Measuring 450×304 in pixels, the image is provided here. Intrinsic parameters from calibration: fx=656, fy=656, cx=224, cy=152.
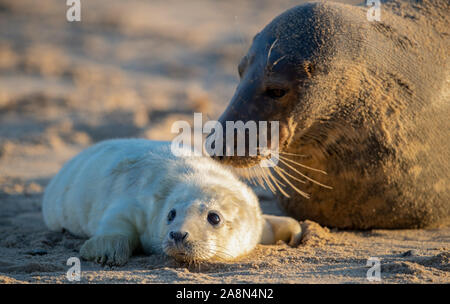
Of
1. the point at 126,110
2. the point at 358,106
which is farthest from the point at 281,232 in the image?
the point at 126,110

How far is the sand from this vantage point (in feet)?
11.7

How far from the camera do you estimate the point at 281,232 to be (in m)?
4.43

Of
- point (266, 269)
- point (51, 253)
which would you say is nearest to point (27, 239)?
→ point (51, 253)

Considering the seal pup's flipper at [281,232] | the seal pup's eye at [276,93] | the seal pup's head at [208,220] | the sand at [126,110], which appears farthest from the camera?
the seal pup's flipper at [281,232]

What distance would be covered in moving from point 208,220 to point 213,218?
→ 0.11 feet

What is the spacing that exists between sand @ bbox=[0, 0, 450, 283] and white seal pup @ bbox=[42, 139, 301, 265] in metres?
0.12

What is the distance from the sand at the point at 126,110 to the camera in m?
3.58

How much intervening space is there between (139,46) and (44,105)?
212 inches

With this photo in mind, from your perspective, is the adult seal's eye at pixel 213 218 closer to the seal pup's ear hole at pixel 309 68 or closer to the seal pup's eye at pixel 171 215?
the seal pup's eye at pixel 171 215

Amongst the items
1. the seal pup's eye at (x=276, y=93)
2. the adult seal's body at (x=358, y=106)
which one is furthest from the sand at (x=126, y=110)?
the seal pup's eye at (x=276, y=93)

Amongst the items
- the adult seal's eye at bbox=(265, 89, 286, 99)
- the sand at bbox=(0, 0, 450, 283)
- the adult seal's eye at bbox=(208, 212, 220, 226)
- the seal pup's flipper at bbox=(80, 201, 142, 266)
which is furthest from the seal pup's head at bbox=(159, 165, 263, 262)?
the adult seal's eye at bbox=(265, 89, 286, 99)

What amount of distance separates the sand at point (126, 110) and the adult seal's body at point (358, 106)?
223 mm

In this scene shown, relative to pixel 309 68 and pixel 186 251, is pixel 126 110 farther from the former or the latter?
pixel 186 251
